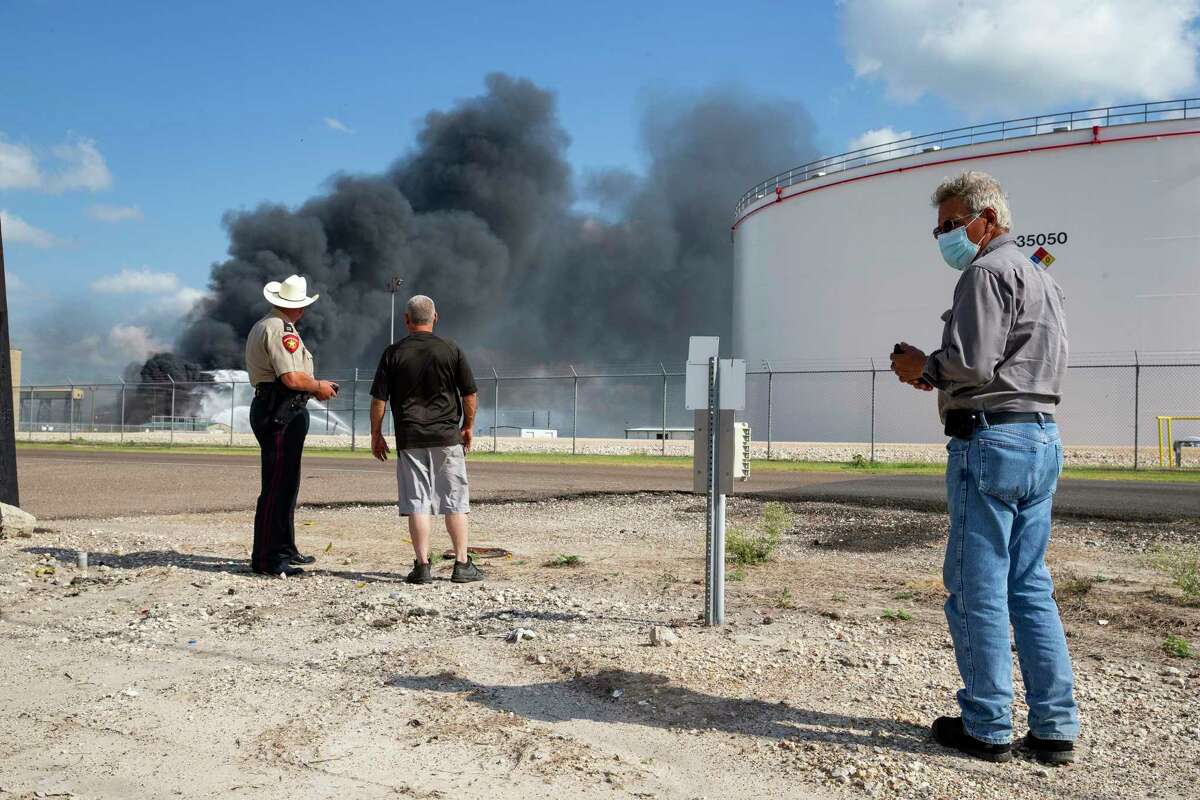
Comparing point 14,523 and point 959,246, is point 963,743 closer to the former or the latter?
point 959,246

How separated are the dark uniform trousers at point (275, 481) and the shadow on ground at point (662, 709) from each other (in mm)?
2572

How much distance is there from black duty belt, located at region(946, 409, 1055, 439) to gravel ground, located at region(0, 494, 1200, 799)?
104cm

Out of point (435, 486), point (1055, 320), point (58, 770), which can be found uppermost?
point (1055, 320)

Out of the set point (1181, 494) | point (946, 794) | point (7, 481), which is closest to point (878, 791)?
point (946, 794)

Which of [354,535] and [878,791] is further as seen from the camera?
[354,535]

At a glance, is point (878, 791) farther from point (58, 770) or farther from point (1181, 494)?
point (1181, 494)

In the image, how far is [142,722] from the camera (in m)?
3.40

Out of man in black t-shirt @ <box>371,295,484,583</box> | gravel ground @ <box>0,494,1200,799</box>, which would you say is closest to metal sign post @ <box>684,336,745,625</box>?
gravel ground @ <box>0,494,1200,799</box>

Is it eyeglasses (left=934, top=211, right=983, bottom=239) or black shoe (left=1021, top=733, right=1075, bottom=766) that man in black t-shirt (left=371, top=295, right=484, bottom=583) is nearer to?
eyeglasses (left=934, top=211, right=983, bottom=239)

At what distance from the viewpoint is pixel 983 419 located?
3.02 m

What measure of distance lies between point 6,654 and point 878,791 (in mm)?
3755

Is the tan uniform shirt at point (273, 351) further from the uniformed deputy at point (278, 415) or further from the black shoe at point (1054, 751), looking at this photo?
the black shoe at point (1054, 751)

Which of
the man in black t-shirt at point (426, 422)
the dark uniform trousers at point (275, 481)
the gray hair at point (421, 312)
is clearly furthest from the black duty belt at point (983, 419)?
the dark uniform trousers at point (275, 481)

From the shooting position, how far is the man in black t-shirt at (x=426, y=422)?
579cm
